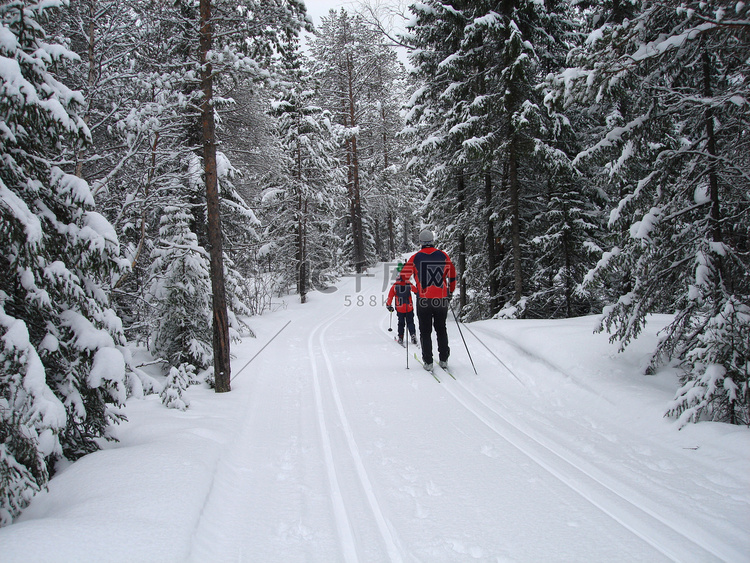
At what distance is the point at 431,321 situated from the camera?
8258mm

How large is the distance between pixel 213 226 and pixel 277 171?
8.60 meters

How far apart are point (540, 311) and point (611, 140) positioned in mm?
8707

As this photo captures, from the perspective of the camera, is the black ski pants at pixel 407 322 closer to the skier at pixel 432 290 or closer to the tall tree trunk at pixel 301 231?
the skier at pixel 432 290

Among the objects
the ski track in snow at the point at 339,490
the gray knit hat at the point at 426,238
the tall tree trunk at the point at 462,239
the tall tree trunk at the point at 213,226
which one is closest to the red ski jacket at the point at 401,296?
the gray knit hat at the point at 426,238

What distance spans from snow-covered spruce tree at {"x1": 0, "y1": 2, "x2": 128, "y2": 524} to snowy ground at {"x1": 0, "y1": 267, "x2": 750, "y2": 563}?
0.54 meters

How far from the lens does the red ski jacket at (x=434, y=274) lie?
8.14 metres

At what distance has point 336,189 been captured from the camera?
83.0 feet

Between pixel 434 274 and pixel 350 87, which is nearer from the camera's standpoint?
pixel 434 274

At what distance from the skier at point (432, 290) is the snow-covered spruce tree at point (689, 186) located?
284 cm

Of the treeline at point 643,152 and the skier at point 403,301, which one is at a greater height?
the treeline at point 643,152

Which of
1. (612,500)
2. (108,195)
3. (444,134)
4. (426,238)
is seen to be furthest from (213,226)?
(444,134)

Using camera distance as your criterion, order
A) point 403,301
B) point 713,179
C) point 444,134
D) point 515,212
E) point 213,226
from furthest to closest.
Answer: point 444,134 → point 515,212 → point 403,301 → point 213,226 → point 713,179

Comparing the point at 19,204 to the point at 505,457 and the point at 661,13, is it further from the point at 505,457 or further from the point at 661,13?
the point at 661,13

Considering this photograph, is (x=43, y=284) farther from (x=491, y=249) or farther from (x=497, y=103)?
(x=491, y=249)
